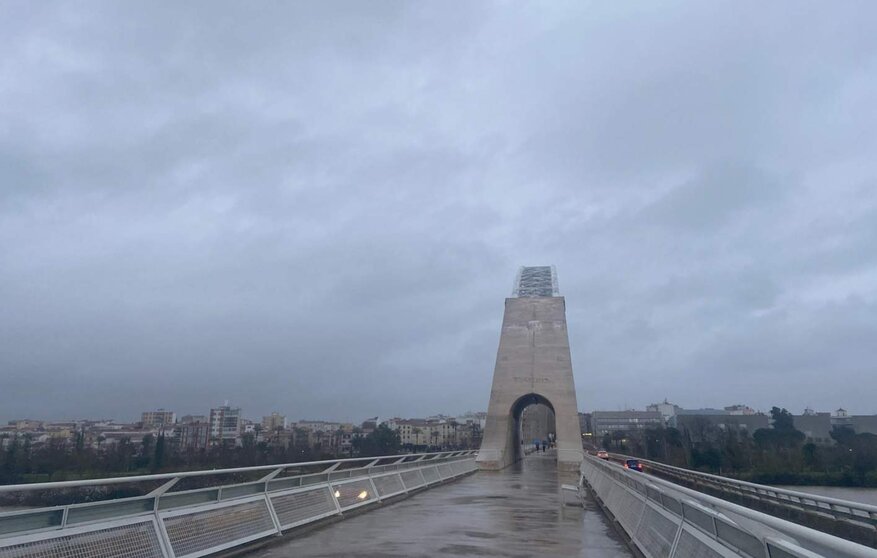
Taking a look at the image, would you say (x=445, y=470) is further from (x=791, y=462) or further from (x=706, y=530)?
(x=791, y=462)

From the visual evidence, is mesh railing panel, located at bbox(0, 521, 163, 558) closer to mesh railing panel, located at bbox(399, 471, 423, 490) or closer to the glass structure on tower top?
mesh railing panel, located at bbox(399, 471, 423, 490)

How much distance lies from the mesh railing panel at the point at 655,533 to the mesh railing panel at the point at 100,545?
5203 mm

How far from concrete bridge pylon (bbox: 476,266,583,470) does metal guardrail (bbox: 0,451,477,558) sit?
28354 millimetres

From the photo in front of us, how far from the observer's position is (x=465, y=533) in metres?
8.66

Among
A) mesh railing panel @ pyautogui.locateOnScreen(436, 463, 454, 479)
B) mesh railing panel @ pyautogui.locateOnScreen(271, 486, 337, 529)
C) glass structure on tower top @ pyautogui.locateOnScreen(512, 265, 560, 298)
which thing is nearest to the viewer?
mesh railing panel @ pyautogui.locateOnScreen(271, 486, 337, 529)

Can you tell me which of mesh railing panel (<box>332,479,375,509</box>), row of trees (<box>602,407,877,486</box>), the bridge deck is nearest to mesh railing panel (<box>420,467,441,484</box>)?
the bridge deck

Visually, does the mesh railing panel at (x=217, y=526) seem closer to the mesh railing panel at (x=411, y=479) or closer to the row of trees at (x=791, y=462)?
the mesh railing panel at (x=411, y=479)

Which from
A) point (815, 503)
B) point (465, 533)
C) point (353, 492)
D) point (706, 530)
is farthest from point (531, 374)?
point (706, 530)

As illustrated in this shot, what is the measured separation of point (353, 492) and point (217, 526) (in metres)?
4.88

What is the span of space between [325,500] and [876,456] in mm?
46304

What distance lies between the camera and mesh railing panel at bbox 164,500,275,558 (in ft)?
20.8

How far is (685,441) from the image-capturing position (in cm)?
7144

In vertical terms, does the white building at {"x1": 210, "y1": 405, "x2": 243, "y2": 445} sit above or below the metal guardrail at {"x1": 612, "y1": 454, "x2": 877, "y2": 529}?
above

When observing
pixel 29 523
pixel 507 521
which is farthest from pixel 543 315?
pixel 29 523
